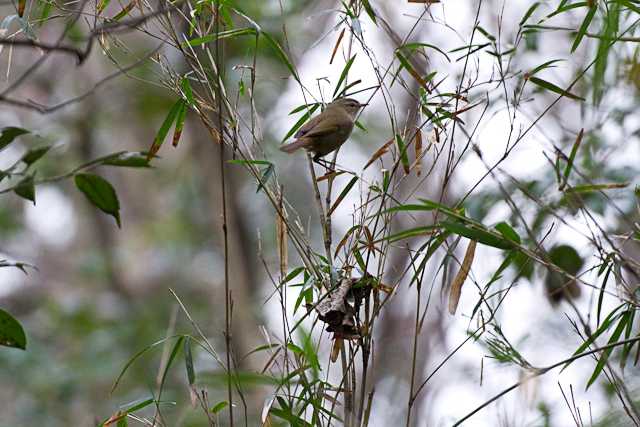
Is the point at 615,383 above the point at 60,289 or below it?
below

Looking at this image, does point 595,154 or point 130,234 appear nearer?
point 595,154

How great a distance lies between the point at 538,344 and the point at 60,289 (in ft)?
19.8

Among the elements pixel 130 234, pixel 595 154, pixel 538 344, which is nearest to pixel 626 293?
pixel 595 154

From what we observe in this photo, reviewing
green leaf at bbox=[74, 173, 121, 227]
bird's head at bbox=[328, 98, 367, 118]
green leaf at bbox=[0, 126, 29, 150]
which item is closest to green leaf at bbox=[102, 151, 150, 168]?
green leaf at bbox=[74, 173, 121, 227]

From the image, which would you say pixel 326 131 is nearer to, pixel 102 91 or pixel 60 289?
pixel 102 91

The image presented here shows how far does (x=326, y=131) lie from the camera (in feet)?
7.89

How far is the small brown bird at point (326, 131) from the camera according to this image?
2.36 metres

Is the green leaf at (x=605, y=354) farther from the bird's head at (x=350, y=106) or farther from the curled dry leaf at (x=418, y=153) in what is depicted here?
the bird's head at (x=350, y=106)

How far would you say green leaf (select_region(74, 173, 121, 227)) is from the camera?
1369 millimetres

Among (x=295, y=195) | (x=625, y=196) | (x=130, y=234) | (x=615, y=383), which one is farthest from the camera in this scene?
(x=130, y=234)

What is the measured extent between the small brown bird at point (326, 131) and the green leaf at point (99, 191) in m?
1.03

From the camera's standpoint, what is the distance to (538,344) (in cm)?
433

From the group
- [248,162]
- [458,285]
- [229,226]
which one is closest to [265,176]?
[248,162]

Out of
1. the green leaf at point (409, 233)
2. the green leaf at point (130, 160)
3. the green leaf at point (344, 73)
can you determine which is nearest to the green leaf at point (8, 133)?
the green leaf at point (130, 160)
